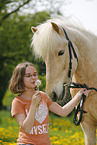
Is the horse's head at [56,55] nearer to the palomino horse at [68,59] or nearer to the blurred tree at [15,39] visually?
the palomino horse at [68,59]

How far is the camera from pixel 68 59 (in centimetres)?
229

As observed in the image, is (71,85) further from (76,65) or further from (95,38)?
(95,38)

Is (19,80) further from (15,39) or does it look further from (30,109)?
(15,39)

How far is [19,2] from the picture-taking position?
7641 millimetres

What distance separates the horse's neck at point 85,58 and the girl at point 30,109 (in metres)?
0.21

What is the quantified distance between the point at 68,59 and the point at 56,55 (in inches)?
6.6

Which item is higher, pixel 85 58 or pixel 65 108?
pixel 85 58

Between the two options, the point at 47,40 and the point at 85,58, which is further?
the point at 85,58

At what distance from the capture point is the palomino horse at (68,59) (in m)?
2.18

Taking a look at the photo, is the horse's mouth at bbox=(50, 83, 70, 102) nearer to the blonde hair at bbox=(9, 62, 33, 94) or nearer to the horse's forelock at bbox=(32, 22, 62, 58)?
the blonde hair at bbox=(9, 62, 33, 94)

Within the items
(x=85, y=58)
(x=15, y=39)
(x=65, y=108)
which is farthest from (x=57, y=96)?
(x=15, y=39)

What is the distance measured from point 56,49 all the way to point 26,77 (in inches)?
18.6

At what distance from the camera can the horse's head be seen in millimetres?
2148

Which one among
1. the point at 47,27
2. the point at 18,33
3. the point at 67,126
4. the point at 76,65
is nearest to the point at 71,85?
the point at 76,65
